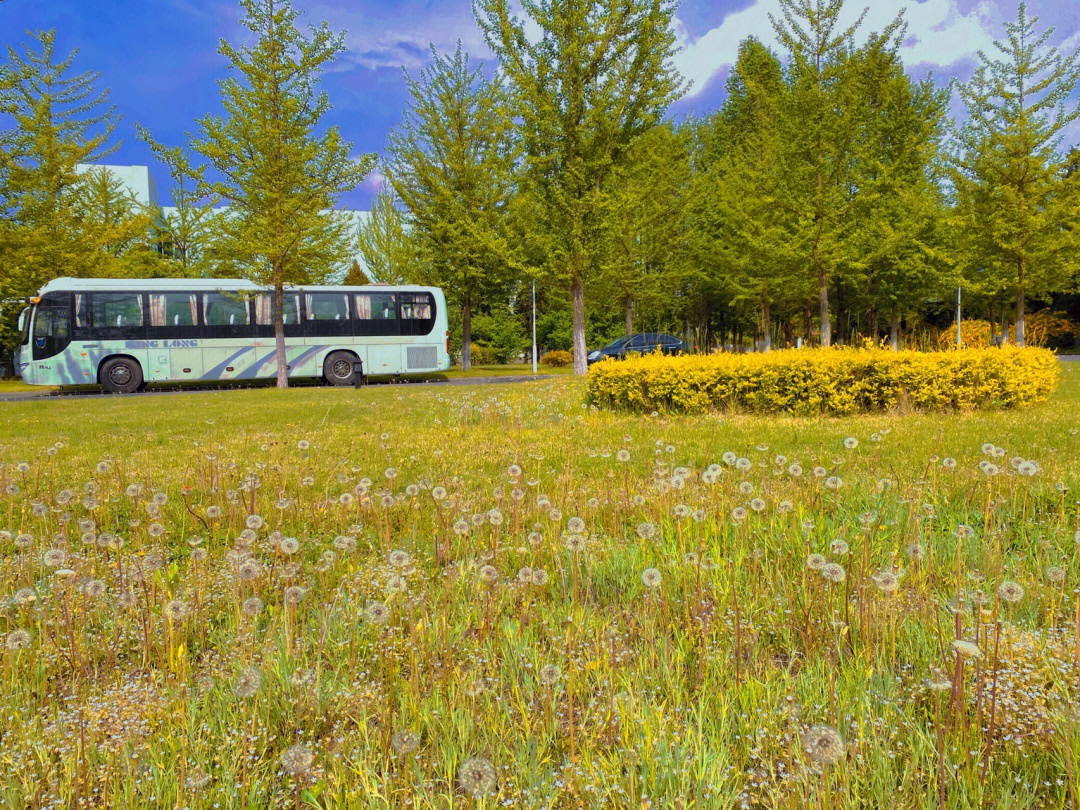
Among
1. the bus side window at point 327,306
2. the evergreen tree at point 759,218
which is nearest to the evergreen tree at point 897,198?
the evergreen tree at point 759,218

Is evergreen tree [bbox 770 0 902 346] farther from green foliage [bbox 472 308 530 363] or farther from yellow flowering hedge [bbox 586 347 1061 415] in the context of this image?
green foliage [bbox 472 308 530 363]

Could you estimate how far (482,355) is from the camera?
34500 millimetres

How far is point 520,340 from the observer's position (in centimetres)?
3569

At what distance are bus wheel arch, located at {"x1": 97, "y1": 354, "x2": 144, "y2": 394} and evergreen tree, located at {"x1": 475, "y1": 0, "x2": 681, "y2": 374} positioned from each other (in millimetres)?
13140

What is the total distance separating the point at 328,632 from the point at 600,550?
1306 millimetres

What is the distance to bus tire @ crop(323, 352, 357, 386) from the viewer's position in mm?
20547

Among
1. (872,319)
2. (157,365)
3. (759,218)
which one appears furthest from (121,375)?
(872,319)

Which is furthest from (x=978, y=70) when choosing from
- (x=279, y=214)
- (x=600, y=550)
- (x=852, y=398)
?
(x=600, y=550)

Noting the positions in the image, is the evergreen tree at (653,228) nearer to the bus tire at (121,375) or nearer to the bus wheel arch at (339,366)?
the bus wheel arch at (339,366)

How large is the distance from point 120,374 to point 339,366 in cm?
635

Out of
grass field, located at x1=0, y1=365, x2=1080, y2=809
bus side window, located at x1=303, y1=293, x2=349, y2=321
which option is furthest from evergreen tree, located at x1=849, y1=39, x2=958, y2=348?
grass field, located at x1=0, y1=365, x2=1080, y2=809

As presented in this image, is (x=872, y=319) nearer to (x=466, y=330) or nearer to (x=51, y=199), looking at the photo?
(x=466, y=330)

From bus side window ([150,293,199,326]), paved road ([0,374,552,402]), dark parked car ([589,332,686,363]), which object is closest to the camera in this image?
paved road ([0,374,552,402])

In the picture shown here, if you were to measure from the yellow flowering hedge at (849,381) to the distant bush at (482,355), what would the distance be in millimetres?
26694
